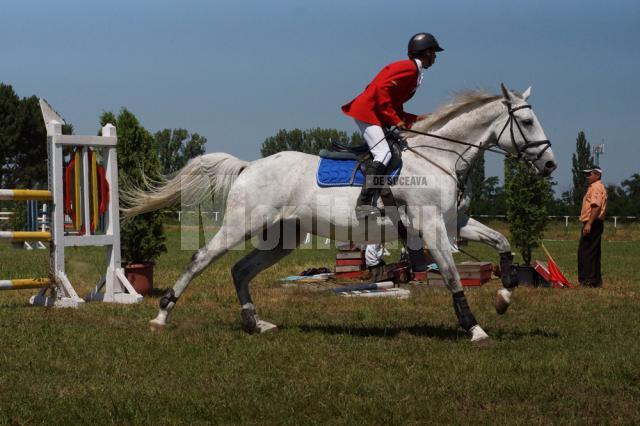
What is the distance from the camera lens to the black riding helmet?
7.88 metres

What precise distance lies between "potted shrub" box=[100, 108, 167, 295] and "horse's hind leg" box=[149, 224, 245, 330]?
3578 millimetres

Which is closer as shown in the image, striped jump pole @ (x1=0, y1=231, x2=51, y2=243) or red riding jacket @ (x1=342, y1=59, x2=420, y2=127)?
red riding jacket @ (x1=342, y1=59, x2=420, y2=127)

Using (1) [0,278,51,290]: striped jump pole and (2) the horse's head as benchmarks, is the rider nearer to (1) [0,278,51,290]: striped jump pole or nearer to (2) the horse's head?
(2) the horse's head

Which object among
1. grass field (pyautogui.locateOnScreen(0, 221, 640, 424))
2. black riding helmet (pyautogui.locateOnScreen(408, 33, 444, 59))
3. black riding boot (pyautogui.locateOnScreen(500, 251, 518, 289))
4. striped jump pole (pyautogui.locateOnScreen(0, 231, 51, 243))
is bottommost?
grass field (pyautogui.locateOnScreen(0, 221, 640, 424))

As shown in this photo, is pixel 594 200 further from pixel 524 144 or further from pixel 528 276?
pixel 524 144

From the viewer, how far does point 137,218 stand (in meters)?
12.1

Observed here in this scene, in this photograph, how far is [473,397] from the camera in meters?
5.42

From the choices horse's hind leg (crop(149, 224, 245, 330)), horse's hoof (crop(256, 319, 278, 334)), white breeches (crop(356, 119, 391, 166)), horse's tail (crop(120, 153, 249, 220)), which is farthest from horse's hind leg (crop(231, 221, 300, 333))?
white breeches (crop(356, 119, 391, 166))

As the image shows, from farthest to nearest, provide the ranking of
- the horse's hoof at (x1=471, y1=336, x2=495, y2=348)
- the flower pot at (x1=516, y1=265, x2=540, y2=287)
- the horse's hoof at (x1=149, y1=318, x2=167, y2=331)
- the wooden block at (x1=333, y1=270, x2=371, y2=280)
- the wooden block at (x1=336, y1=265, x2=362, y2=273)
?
the wooden block at (x1=336, y1=265, x2=362, y2=273) → the wooden block at (x1=333, y1=270, x2=371, y2=280) → the flower pot at (x1=516, y1=265, x2=540, y2=287) → the horse's hoof at (x1=149, y1=318, x2=167, y2=331) → the horse's hoof at (x1=471, y1=336, x2=495, y2=348)

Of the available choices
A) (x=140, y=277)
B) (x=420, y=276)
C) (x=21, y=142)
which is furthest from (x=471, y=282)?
(x=21, y=142)

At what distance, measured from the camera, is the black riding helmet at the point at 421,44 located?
788 cm

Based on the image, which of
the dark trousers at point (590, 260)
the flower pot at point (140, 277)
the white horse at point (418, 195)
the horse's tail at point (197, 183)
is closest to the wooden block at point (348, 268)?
the dark trousers at point (590, 260)

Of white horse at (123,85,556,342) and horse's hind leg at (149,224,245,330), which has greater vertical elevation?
white horse at (123,85,556,342)

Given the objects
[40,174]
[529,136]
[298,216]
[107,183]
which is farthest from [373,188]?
[40,174]
